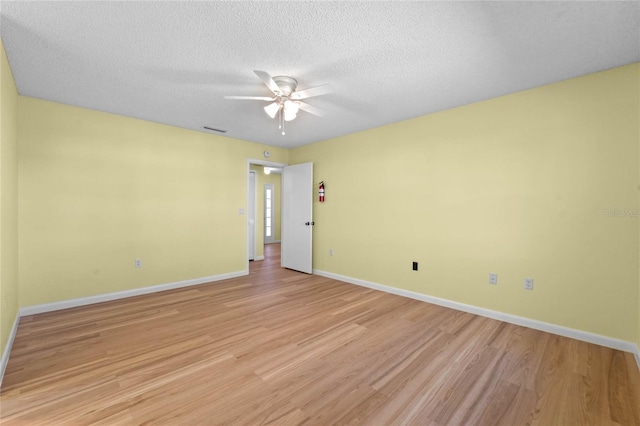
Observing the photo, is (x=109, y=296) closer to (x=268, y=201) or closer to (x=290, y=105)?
(x=290, y=105)

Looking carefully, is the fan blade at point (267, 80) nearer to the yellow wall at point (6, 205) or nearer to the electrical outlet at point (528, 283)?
the yellow wall at point (6, 205)

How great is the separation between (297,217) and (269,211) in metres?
3.75

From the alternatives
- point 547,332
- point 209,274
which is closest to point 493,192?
point 547,332

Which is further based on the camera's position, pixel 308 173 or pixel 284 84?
pixel 308 173

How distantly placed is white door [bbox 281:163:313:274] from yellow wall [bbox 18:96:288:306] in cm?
102

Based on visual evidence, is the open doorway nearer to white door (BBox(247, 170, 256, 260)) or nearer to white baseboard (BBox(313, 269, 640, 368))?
white door (BBox(247, 170, 256, 260))

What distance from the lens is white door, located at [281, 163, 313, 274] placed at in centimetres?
532

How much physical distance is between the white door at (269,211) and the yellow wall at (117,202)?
379 centimetres

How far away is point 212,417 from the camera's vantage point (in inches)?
64.6

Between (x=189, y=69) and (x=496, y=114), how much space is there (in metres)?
3.27

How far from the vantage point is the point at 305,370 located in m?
2.14

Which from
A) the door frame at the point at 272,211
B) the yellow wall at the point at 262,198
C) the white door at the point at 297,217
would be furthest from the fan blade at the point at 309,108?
the door frame at the point at 272,211

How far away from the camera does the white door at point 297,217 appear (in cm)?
532

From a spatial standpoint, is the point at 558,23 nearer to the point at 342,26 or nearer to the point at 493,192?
the point at 342,26
